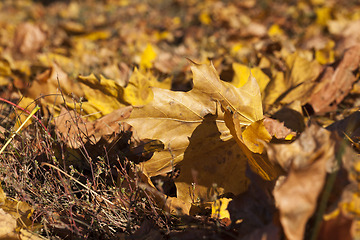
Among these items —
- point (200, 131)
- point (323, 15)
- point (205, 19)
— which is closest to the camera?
point (200, 131)

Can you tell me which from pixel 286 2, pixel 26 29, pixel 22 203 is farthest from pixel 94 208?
pixel 286 2

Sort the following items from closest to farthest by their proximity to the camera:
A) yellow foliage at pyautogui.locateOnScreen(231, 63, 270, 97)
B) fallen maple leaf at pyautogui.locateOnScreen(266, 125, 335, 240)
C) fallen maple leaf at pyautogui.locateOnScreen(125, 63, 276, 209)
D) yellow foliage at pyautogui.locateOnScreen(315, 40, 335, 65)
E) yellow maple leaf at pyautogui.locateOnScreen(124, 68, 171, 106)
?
fallen maple leaf at pyautogui.locateOnScreen(266, 125, 335, 240) → fallen maple leaf at pyautogui.locateOnScreen(125, 63, 276, 209) → yellow maple leaf at pyautogui.locateOnScreen(124, 68, 171, 106) → yellow foliage at pyautogui.locateOnScreen(231, 63, 270, 97) → yellow foliage at pyautogui.locateOnScreen(315, 40, 335, 65)

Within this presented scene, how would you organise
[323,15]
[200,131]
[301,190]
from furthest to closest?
[323,15], [200,131], [301,190]

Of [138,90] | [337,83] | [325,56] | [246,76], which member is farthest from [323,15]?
[138,90]

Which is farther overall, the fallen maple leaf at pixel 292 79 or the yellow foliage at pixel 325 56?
the yellow foliage at pixel 325 56

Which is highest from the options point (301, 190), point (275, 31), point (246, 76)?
point (301, 190)

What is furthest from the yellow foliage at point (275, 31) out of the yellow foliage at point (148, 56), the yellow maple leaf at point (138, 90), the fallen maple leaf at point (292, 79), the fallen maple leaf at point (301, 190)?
the fallen maple leaf at point (301, 190)

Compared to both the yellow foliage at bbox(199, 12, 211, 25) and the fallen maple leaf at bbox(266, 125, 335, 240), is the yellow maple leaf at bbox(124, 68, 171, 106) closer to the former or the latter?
the fallen maple leaf at bbox(266, 125, 335, 240)

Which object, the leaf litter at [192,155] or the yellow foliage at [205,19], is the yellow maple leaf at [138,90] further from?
the yellow foliage at [205,19]

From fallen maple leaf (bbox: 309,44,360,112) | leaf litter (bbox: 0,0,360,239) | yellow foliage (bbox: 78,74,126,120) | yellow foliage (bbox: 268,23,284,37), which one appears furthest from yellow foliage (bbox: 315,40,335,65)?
yellow foliage (bbox: 78,74,126,120)

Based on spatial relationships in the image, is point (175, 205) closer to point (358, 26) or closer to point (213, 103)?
point (213, 103)

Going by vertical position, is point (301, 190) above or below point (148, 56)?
above

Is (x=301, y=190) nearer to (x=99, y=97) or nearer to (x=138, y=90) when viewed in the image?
(x=138, y=90)
